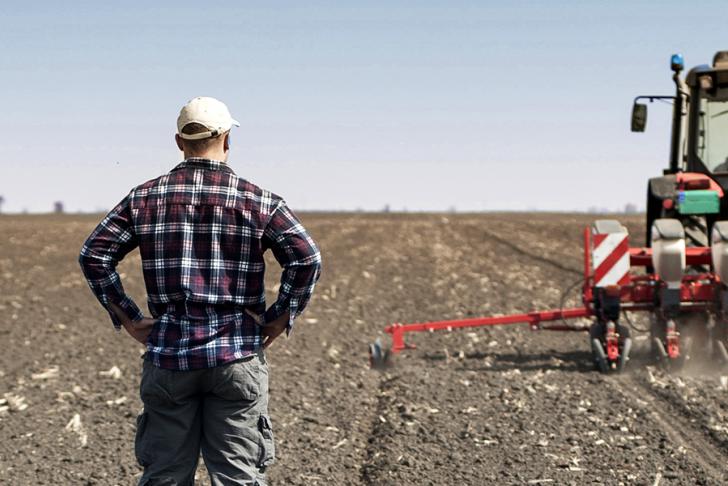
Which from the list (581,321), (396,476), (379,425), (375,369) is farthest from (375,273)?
(396,476)

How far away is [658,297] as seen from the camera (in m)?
8.92

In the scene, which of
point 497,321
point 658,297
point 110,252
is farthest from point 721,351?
point 110,252

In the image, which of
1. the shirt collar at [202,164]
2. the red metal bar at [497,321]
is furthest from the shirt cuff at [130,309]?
the red metal bar at [497,321]

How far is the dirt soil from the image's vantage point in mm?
5609

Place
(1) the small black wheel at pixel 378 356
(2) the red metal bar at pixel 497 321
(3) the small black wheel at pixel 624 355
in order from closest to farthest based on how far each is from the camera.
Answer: (3) the small black wheel at pixel 624 355
(1) the small black wheel at pixel 378 356
(2) the red metal bar at pixel 497 321

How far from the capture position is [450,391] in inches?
310

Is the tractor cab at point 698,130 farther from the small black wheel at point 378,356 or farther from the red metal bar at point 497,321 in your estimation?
the small black wheel at point 378,356

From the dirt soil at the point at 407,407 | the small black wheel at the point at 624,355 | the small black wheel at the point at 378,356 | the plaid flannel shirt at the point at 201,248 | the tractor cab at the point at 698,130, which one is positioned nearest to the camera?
the plaid flannel shirt at the point at 201,248

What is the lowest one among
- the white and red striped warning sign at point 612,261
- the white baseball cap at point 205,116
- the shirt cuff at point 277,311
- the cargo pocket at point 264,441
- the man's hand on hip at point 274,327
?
the white and red striped warning sign at point 612,261

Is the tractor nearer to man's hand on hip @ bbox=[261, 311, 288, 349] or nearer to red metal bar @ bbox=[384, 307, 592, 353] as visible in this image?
red metal bar @ bbox=[384, 307, 592, 353]

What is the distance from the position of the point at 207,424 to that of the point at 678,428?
13.7 feet

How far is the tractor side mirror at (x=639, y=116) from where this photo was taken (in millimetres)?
9695

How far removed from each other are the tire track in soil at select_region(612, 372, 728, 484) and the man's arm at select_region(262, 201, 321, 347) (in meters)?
3.06

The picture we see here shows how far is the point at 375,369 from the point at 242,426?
5.77 meters
